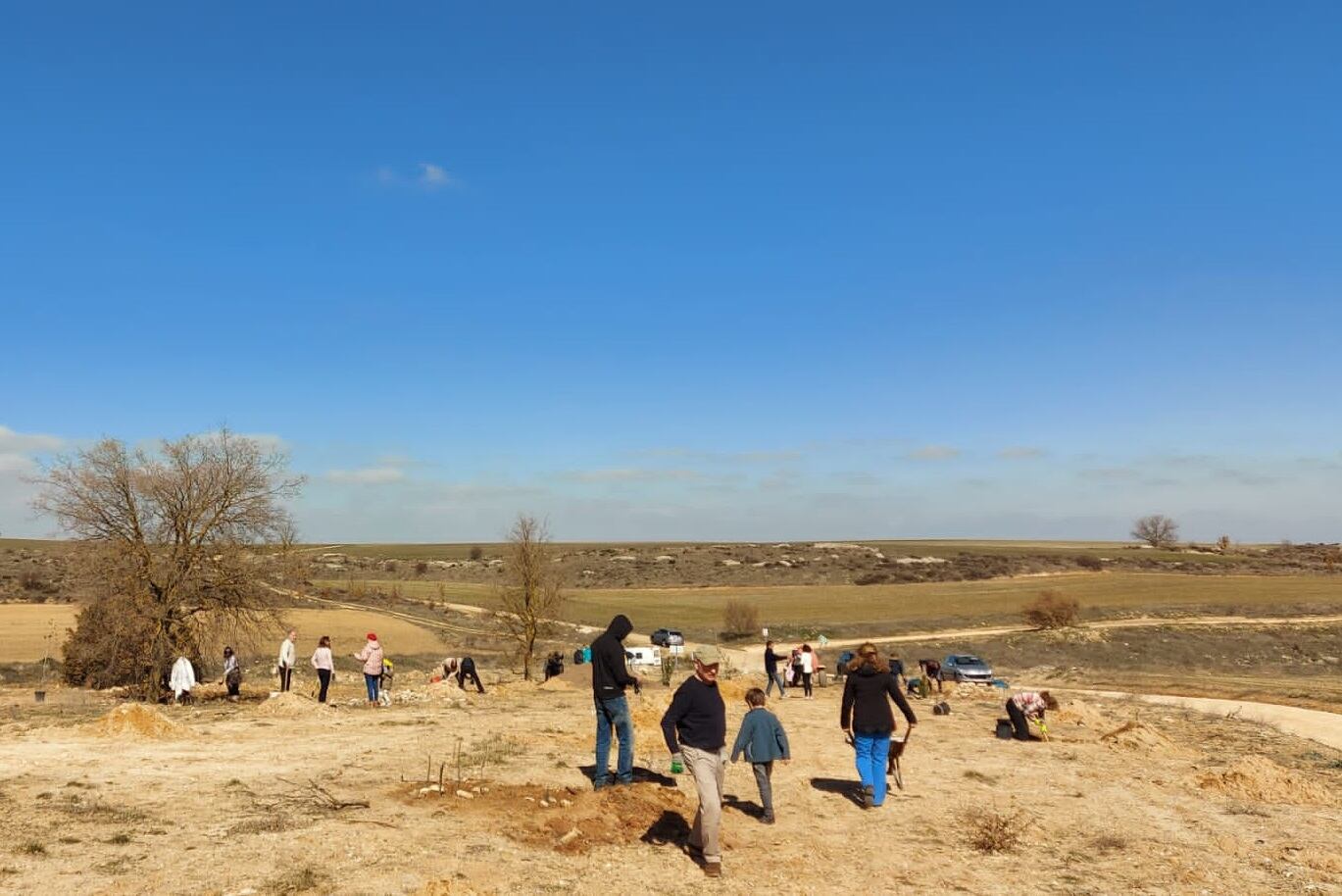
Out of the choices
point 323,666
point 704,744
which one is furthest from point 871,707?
point 323,666

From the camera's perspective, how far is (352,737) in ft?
53.9

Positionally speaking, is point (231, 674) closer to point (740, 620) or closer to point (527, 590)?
point (527, 590)

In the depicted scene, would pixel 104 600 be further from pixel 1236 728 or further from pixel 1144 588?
pixel 1144 588

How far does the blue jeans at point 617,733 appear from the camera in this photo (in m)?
11.0

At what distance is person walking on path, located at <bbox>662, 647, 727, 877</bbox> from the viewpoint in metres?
8.83

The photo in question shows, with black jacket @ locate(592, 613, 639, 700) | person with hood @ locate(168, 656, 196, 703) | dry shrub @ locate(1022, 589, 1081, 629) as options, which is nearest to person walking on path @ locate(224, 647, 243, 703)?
person with hood @ locate(168, 656, 196, 703)

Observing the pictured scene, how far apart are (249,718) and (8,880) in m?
11.2

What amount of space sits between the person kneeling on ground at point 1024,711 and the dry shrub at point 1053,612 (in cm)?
4402

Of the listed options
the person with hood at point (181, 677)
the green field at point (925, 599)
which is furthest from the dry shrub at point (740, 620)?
the person with hood at point (181, 677)

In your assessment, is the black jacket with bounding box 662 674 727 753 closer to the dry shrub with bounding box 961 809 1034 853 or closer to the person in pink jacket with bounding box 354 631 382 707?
the dry shrub with bounding box 961 809 1034 853

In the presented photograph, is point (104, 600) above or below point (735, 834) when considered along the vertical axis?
above

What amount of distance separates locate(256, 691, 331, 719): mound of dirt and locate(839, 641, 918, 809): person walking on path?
42.3ft

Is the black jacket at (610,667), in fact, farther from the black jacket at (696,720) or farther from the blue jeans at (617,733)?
the black jacket at (696,720)

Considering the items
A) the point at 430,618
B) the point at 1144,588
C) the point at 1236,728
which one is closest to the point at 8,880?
the point at 1236,728
